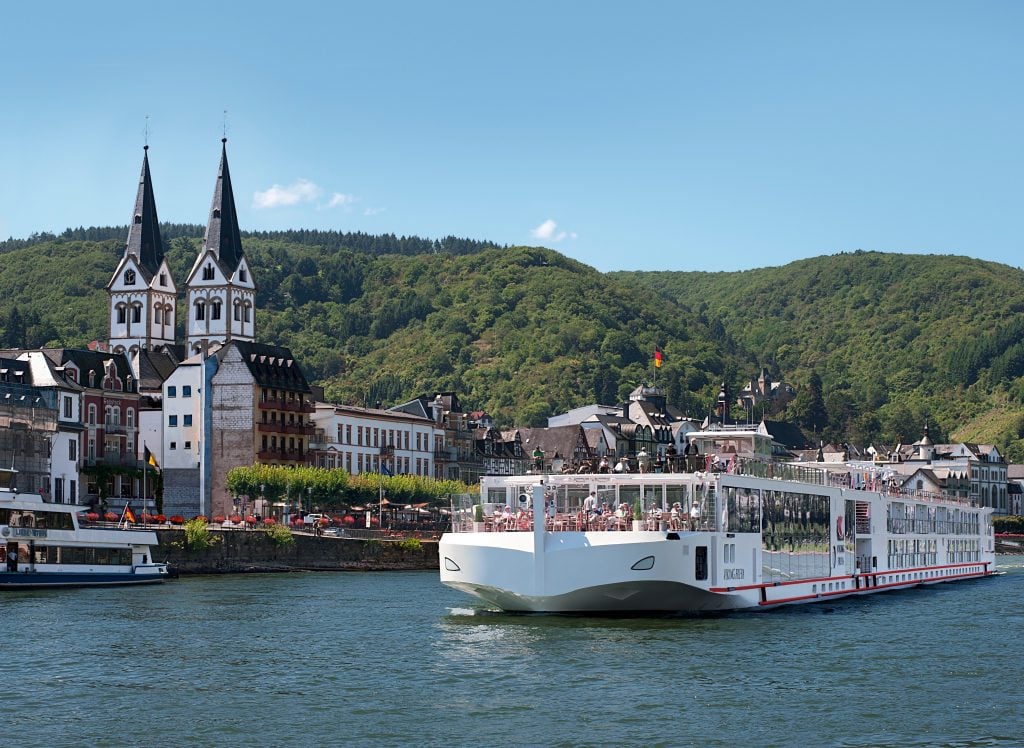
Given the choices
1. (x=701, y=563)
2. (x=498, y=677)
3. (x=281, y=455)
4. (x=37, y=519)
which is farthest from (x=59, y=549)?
(x=281, y=455)

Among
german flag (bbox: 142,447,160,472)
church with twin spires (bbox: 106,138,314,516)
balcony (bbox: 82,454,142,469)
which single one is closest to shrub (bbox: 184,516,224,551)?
german flag (bbox: 142,447,160,472)

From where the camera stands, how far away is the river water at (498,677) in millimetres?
33062

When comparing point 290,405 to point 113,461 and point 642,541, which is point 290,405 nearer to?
point 113,461

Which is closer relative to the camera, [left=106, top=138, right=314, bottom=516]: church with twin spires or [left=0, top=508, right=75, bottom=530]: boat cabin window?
[left=0, top=508, right=75, bottom=530]: boat cabin window

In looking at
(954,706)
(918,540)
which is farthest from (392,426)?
(954,706)

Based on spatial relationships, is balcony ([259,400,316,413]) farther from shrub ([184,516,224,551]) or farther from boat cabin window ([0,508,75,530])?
boat cabin window ([0,508,75,530])

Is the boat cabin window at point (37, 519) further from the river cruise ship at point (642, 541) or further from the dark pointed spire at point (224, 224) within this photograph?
the dark pointed spire at point (224, 224)

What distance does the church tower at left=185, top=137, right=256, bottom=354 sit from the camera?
469 feet

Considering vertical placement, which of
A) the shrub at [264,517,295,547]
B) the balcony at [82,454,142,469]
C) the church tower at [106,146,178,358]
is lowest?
the shrub at [264,517,295,547]

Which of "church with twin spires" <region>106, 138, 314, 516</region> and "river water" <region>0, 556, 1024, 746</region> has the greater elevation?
"church with twin spires" <region>106, 138, 314, 516</region>

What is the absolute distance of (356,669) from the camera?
42.1 metres

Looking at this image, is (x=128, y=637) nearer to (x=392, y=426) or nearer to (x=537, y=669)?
(x=537, y=669)

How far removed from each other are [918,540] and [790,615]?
27.5 metres

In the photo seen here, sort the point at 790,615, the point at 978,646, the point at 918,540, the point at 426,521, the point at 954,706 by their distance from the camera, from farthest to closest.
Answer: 1. the point at 426,521
2. the point at 918,540
3. the point at 790,615
4. the point at 978,646
5. the point at 954,706
